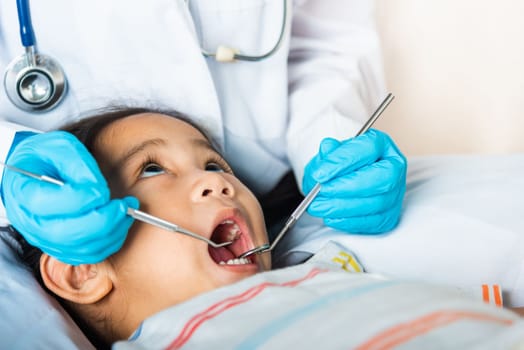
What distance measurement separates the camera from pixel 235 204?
113 centimetres

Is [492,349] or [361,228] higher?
[492,349]

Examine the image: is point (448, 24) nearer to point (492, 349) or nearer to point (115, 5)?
point (115, 5)

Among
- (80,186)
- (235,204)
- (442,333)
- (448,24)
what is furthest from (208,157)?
(448,24)

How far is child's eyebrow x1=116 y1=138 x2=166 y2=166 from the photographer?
115cm

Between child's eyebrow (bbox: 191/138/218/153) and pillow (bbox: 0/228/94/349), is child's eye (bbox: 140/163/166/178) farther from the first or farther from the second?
pillow (bbox: 0/228/94/349)

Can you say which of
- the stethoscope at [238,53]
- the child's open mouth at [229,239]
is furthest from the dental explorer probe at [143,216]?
the stethoscope at [238,53]

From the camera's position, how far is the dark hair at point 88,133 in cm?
117

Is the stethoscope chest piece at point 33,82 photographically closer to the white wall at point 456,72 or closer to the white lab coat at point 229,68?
the white lab coat at point 229,68

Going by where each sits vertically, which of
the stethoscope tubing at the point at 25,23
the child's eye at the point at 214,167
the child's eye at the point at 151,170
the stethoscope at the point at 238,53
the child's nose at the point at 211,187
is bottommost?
the child's eye at the point at 214,167

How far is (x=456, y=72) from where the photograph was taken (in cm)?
224

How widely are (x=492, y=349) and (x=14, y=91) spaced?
0.92m

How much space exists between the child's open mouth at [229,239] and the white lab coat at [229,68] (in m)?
0.30

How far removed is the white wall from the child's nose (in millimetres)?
1243

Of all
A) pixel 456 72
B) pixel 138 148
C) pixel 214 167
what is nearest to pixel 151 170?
pixel 138 148
